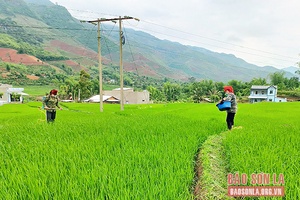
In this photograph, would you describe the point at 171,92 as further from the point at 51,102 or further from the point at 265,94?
the point at 51,102

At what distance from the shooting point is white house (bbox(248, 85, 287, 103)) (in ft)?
124

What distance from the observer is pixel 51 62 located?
272 ft

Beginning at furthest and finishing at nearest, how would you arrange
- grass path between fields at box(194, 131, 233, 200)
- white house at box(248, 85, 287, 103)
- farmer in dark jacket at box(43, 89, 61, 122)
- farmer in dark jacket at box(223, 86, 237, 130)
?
1. white house at box(248, 85, 287, 103)
2. farmer in dark jacket at box(43, 89, 61, 122)
3. farmer in dark jacket at box(223, 86, 237, 130)
4. grass path between fields at box(194, 131, 233, 200)

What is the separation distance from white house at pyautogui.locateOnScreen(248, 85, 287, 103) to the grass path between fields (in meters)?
39.6

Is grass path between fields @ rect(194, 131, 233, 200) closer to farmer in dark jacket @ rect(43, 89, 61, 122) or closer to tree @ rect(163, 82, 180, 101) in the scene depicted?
farmer in dark jacket @ rect(43, 89, 61, 122)

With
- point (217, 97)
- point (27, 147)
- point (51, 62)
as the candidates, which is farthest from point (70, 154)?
point (51, 62)

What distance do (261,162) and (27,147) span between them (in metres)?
3.57

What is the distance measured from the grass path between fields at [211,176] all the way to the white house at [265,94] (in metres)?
39.6

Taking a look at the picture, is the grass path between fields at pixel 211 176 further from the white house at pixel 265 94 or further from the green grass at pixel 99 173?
the white house at pixel 265 94

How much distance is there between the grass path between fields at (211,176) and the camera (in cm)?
219

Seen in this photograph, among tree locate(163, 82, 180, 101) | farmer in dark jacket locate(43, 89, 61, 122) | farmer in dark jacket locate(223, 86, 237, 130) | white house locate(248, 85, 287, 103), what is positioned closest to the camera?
farmer in dark jacket locate(223, 86, 237, 130)

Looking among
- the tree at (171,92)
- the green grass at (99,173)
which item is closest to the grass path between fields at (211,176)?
→ the green grass at (99,173)

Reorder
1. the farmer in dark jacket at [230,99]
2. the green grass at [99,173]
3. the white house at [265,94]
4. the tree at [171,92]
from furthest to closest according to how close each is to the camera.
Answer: the tree at [171,92]
the white house at [265,94]
the farmer in dark jacket at [230,99]
the green grass at [99,173]

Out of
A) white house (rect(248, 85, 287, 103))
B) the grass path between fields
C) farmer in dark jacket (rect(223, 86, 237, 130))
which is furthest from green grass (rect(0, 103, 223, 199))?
white house (rect(248, 85, 287, 103))
